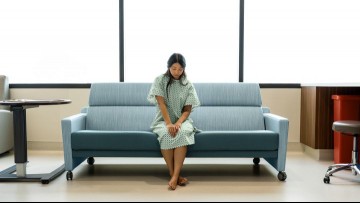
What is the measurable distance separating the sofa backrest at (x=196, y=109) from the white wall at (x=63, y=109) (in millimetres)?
778

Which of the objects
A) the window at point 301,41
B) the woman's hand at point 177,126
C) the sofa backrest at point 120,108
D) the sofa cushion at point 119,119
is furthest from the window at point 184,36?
the woman's hand at point 177,126

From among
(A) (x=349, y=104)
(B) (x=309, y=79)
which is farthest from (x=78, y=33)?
(A) (x=349, y=104)

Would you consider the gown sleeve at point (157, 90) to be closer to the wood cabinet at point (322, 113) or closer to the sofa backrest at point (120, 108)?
the sofa backrest at point (120, 108)

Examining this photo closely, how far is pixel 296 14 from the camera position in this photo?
4742mm

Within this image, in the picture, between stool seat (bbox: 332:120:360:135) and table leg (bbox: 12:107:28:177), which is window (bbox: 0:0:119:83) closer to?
table leg (bbox: 12:107:28:177)

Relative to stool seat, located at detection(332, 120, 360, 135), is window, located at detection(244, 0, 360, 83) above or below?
above

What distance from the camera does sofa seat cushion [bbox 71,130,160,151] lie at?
126 inches

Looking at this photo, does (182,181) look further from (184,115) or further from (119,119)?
(119,119)

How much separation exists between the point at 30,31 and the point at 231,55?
2601mm

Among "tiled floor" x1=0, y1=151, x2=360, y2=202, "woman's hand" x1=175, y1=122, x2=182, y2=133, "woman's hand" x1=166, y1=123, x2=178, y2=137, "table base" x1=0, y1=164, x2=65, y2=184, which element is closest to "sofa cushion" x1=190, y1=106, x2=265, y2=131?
"tiled floor" x1=0, y1=151, x2=360, y2=202

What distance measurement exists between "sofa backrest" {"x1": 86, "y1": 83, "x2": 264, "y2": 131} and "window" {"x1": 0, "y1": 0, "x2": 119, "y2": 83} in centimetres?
93

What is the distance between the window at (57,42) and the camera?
4793mm

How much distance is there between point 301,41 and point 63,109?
3.13m

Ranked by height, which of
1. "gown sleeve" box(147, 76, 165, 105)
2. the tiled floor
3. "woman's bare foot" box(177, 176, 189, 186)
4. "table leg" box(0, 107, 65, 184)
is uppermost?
"gown sleeve" box(147, 76, 165, 105)
